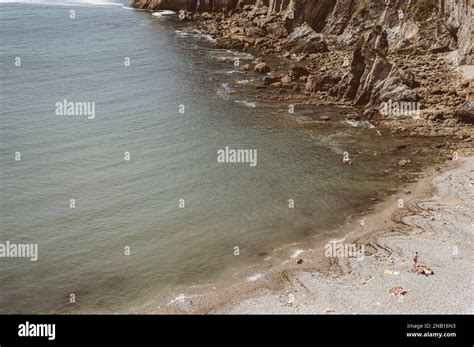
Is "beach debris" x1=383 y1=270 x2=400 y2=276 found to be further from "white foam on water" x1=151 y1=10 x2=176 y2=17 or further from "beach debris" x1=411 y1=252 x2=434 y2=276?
"white foam on water" x1=151 y1=10 x2=176 y2=17

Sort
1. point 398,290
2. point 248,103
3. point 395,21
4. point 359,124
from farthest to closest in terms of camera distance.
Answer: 1. point 395,21
2. point 248,103
3. point 359,124
4. point 398,290

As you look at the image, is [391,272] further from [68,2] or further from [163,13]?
[68,2]

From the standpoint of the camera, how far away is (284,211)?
141 feet

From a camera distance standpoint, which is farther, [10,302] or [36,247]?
[36,247]

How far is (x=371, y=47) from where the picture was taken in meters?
65.6

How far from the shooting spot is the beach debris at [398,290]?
3122 centimetres

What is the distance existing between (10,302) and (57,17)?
96098mm

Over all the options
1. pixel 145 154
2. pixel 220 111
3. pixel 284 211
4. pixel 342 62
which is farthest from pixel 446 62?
pixel 145 154

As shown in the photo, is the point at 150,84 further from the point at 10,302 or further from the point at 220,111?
the point at 10,302

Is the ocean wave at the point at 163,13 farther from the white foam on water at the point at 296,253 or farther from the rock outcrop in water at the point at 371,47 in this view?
the white foam on water at the point at 296,253

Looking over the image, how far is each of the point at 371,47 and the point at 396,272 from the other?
41.3 metres

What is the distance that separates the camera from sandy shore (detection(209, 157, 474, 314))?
1206 inches

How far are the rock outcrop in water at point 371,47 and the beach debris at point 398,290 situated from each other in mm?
28822

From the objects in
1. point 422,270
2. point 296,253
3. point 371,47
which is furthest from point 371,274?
point 371,47
